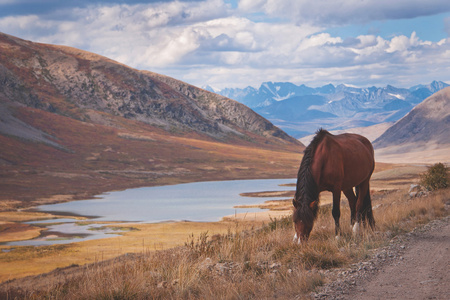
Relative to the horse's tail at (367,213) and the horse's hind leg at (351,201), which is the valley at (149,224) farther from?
the horse's hind leg at (351,201)

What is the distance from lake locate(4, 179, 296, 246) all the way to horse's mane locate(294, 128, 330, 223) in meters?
34.3

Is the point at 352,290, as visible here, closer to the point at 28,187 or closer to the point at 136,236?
the point at 136,236

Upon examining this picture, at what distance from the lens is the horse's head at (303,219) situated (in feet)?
34.7

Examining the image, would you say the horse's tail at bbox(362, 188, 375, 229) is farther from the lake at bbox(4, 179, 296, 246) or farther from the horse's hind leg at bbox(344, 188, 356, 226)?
the lake at bbox(4, 179, 296, 246)

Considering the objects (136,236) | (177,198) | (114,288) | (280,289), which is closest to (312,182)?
(280,289)

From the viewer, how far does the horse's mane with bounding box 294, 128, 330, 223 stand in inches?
418

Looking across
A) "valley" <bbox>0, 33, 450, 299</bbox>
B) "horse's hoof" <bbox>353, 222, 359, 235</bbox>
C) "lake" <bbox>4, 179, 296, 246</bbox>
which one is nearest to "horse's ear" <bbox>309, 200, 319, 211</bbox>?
"valley" <bbox>0, 33, 450, 299</bbox>

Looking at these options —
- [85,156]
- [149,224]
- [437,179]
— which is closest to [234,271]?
[437,179]

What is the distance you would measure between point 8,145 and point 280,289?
134 meters

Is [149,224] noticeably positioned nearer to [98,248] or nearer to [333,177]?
[98,248]

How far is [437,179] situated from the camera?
87.8 feet

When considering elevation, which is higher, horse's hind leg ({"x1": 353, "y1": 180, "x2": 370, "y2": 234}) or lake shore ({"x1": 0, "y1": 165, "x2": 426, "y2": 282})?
horse's hind leg ({"x1": 353, "y1": 180, "x2": 370, "y2": 234})

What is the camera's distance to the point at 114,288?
7.89m

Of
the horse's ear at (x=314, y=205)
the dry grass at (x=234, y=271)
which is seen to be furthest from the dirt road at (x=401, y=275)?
the horse's ear at (x=314, y=205)
